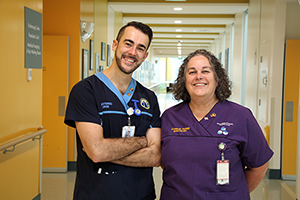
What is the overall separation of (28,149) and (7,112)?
0.63 m

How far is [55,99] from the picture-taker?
532 cm

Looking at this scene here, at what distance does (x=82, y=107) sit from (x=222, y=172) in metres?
0.88

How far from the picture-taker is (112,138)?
1.83 meters

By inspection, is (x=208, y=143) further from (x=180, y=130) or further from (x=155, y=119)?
(x=155, y=119)

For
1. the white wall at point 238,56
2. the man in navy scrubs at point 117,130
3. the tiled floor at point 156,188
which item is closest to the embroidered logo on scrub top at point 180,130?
the man in navy scrubs at point 117,130

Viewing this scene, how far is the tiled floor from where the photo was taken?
4312 mm

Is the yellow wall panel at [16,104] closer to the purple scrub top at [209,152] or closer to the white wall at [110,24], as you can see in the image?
the purple scrub top at [209,152]

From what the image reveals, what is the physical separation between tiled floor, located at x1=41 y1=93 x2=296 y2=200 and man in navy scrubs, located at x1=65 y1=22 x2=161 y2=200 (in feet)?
8.41

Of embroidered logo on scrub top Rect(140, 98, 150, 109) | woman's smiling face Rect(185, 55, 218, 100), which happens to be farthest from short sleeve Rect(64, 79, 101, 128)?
woman's smiling face Rect(185, 55, 218, 100)

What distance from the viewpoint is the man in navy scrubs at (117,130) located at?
5.84 ft

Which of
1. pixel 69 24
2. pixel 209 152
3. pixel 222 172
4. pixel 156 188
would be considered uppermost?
pixel 69 24

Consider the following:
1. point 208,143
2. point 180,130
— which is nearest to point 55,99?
point 180,130

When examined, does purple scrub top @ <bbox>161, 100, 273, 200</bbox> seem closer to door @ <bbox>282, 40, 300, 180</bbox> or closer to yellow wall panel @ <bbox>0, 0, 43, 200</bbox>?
yellow wall panel @ <bbox>0, 0, 43, 200</bbox>

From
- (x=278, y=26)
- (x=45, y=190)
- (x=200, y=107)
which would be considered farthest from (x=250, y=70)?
(x=200, y=107)
